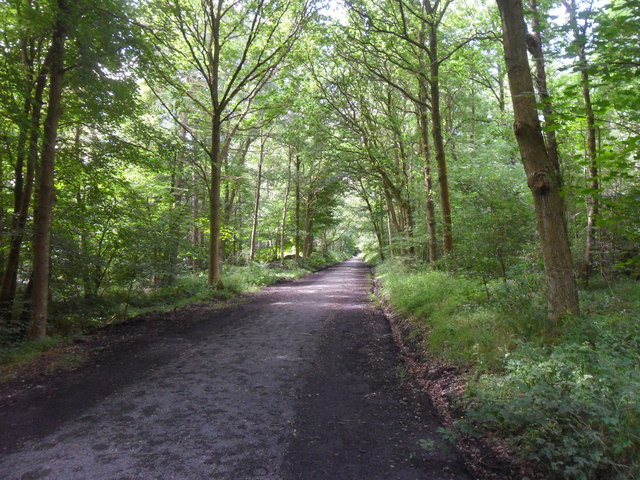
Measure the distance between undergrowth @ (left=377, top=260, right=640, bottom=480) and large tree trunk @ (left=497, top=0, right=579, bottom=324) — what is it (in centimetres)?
39

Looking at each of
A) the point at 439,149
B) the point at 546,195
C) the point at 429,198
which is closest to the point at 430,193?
the point at 429,198

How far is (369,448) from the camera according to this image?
341 cm

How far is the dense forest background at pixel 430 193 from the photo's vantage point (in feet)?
12.0

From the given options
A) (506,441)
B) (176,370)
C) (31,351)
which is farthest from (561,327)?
(31,351)

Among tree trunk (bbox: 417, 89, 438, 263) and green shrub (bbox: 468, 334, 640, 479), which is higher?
tree trunk (bbox: 417, 89, 438, 263)

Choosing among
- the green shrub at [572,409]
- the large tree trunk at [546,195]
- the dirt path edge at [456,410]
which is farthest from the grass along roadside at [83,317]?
the large tree trunk at [546,195]

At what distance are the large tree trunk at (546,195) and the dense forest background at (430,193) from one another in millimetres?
24

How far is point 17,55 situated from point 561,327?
10723 mm

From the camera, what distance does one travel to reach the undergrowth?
2668 millimetres

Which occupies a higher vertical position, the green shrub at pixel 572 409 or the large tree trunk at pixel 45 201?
the large tree trunk at pixel 45 201

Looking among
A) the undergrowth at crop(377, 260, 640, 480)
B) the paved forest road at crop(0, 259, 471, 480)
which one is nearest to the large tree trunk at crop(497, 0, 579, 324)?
the undergrowth at crop(377, 260, 640, 480)

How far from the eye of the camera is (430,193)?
13320 millimetres

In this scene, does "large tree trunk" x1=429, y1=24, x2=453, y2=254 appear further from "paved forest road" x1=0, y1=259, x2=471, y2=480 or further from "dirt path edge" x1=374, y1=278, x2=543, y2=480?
"paved forest road" x1=0, y1=259, x2=471, y2=480

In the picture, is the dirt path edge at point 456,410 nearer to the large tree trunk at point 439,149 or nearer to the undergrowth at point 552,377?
the undergrowth at point 552,377
